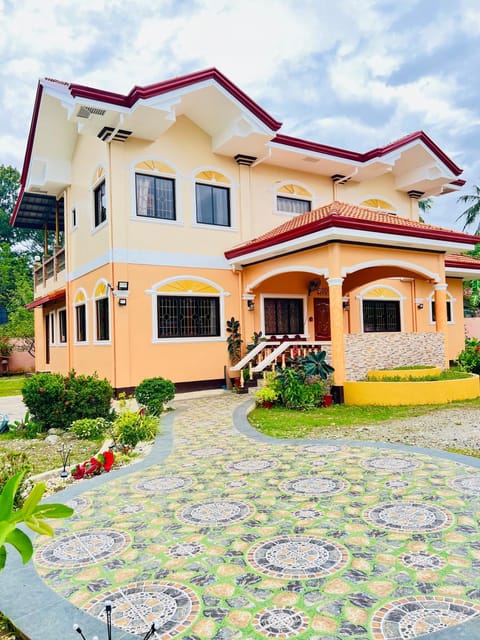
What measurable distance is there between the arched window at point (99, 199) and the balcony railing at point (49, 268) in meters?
4.52

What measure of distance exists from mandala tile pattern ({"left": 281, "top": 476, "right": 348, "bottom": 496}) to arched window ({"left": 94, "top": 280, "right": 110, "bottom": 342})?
8755 millimetres

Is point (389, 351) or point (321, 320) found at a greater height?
point (321, 320)

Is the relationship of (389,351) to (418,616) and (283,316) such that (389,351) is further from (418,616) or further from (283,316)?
(418,616)

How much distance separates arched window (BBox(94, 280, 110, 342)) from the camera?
12.7m

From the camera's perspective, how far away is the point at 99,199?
13.8m

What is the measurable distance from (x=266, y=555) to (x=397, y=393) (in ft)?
24.9

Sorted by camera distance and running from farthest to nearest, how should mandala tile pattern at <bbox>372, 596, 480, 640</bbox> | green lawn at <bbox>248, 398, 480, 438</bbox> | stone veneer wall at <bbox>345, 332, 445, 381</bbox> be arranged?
stone veneer wall at <bbox>345, 332, 445, 381</bbox> → green lawn at <bbox>248, 398, 480, 438</bbox> → mandala tile pattern at <bbox>372, 596, 480, 640</bbox>

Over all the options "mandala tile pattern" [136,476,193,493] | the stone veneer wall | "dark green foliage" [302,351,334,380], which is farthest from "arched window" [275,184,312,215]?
"mandala tile pattern" [136,476,193,493]

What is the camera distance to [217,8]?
389 inches

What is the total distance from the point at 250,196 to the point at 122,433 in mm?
9451

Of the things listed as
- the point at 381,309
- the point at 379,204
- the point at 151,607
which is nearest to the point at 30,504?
the point at 151,607

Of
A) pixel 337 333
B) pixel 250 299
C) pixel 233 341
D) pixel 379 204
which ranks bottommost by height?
pixel 233 341

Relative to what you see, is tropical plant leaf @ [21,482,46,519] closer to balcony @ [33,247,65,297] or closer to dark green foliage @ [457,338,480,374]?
dark green foliage @ [457,338,480,374]

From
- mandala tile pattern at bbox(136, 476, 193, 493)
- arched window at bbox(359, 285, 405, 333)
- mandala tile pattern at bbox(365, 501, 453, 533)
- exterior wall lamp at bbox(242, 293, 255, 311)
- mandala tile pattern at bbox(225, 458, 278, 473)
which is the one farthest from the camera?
arched window at bbox(359, 285, 405, 333)
